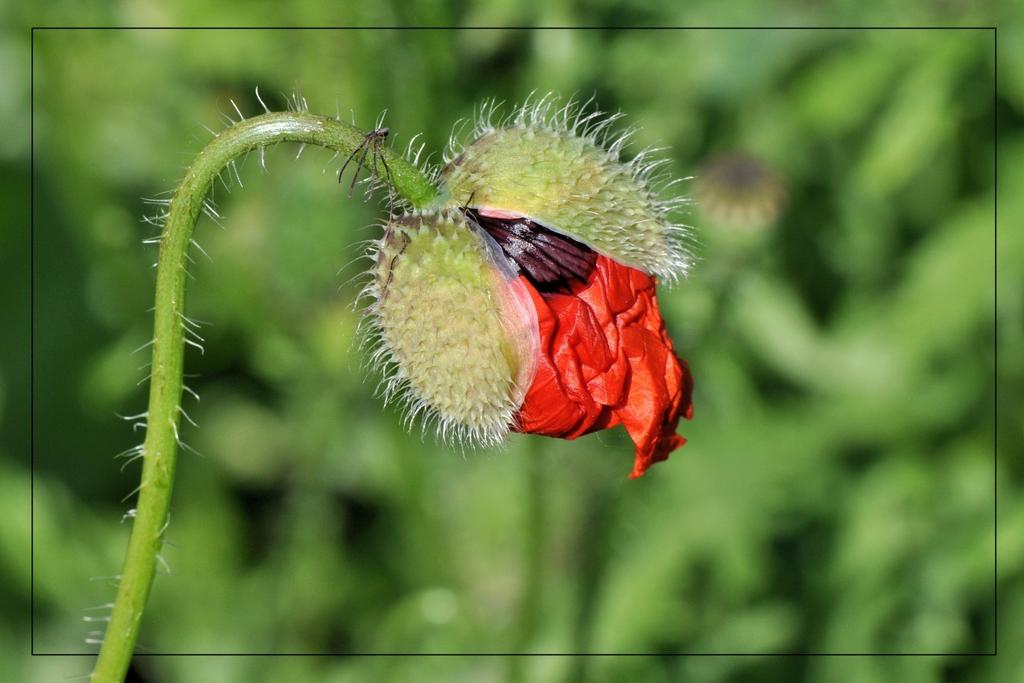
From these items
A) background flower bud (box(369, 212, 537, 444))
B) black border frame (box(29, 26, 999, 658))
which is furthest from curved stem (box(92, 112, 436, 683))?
black border frame (box(29, 26, 999, 658))

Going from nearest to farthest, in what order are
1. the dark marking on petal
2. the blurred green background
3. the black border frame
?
1. the dark marking on petal
2. the black border frame
3. the blurred green background

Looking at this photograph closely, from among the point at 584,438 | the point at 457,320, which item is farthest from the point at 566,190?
the point at 584,438

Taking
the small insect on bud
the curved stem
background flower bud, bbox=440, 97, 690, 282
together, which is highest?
the small insect on bud

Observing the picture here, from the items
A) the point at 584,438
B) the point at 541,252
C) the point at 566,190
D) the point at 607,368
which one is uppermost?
the point at 566,190

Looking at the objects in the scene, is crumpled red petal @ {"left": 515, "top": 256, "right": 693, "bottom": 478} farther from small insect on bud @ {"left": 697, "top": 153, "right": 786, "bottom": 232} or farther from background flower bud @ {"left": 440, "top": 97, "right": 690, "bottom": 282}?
small insect on bud @ {"left": 697, "top": 153, "right": 786, "bottom": 232}

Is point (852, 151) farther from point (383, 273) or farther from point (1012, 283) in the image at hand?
point (383, 273)

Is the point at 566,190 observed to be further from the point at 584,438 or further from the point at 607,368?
the point at 584,438

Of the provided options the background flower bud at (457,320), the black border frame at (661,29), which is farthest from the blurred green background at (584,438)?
the background flower bud at (457,320)
